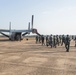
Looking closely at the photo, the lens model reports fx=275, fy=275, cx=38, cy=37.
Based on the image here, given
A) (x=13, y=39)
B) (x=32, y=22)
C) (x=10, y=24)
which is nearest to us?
(x=13, y=39)

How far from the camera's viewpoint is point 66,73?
12672 millimetres

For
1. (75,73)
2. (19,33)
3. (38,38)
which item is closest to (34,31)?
(19,33)

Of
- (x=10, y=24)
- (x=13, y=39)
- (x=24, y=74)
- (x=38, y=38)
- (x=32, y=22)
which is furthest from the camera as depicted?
(x=10, y=24)

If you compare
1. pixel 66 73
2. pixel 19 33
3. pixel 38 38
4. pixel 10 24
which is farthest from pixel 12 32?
pixel 66 73

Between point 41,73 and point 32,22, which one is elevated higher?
point 32,22

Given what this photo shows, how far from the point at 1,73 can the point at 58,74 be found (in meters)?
2.55

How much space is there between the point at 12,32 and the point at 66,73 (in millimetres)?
58244

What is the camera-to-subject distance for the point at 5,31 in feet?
241

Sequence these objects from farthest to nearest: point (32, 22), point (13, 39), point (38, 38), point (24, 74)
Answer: point (32, 22), point (13, 39), point (38, 38), point (24, 74)

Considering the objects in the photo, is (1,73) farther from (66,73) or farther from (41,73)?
(66,73)

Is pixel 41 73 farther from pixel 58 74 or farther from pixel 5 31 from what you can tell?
pixel 5 31

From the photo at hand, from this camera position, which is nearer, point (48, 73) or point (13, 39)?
point (48, 73)

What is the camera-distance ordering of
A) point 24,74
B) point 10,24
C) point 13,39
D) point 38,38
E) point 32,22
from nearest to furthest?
point 24,74 → point 38,38 → point 13,39 → point 32,22 → point 10,24

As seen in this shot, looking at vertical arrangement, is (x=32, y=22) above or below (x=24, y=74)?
above
